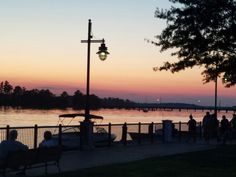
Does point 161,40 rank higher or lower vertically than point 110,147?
higher

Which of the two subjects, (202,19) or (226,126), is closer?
(202,19)

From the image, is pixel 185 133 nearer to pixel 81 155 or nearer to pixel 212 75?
pixel 212 75

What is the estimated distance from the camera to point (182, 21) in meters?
26.5

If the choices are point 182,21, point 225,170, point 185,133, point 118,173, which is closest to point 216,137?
point 185,133

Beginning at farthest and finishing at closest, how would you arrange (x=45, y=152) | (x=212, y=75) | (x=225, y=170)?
1. (x=212, y=75)
2. (x=225, y=170)
3. (x=45, y=152)

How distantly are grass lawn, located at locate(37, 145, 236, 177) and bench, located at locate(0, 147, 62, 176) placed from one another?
0.69 m

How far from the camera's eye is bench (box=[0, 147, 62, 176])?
634 inches

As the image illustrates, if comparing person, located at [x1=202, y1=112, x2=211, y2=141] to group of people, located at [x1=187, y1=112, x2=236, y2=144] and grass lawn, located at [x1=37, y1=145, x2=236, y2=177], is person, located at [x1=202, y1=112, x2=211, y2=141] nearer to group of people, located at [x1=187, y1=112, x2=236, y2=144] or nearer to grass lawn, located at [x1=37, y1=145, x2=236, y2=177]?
group of people, located at [x1=187, y1=112, x2=236, y2=144]

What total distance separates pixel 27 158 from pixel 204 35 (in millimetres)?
12074

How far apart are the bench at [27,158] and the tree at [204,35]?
1021 cm

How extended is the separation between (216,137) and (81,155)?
17.8 meters

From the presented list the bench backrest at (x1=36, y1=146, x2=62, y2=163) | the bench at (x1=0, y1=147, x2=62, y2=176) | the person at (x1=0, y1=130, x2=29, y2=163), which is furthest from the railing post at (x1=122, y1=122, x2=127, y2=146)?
the person at (x1=0, y1=130, x2=29, y2=163)

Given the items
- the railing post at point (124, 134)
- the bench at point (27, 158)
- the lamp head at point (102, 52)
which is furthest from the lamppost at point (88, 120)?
the bench at point (27, 158)

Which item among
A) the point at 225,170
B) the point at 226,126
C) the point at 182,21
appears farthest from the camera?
the point at 226,126
